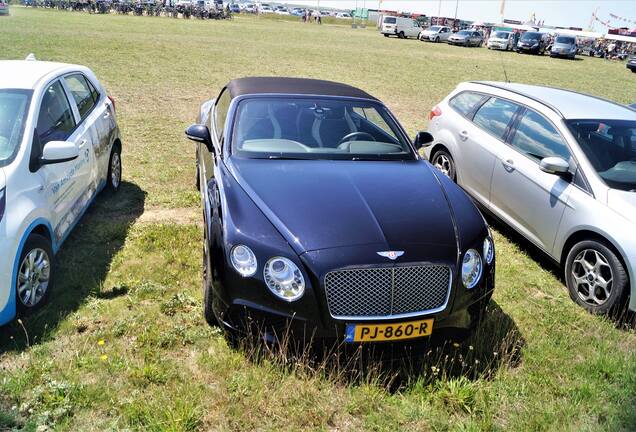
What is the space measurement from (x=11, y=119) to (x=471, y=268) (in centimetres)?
361

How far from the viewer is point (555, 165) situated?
183 inches

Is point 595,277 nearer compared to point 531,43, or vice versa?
point 595,277

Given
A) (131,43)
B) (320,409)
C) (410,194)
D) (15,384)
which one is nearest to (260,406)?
(320,409)

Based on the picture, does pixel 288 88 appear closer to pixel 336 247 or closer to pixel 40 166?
pixel 40 166

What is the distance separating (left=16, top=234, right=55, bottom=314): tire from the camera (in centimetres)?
347

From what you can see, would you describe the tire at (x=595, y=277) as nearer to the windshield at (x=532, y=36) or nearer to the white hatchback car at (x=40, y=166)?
the white hatchback car at (x=40, y=166)

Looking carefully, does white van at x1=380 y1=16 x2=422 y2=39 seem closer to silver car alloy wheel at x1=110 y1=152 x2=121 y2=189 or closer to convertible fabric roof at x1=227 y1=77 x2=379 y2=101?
silver car alloy wheel at x1=110 y1=152 x2=121 y2=189

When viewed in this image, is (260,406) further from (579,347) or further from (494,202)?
(494,202)

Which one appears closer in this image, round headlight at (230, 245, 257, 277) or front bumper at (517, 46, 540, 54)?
round headlight at (230, 245, 257, 277)

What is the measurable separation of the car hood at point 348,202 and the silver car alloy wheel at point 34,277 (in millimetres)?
1519

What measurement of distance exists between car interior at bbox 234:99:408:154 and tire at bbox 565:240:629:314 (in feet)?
5.75

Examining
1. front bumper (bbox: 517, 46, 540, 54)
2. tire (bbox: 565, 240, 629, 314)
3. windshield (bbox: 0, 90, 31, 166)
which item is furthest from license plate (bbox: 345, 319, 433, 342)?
front bumper (bbox: 517, 46, 540, 54)

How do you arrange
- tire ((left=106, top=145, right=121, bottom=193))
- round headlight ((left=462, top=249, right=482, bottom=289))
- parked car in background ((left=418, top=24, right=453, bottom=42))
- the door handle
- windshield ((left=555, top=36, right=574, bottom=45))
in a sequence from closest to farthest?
round headlight ((left=462, top=249, right=482, bottom=289)) → the door handle → tire ((left=106, top=145, right=121, bottom=193)) → windshield ((left=555, top=36, right=574, bottom=45)) → parked car in background ((left=418, top=24, right=453, bottom=42))

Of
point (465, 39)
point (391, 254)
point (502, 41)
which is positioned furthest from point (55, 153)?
point (465, 39)
